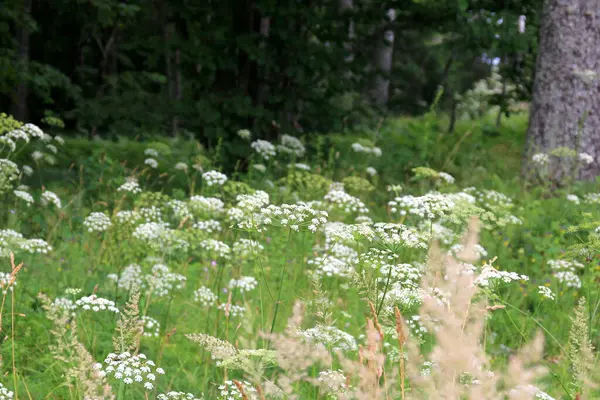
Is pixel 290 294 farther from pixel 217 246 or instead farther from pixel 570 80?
pixel 570 80

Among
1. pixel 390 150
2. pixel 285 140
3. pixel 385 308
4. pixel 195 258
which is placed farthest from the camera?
pixel 390 150

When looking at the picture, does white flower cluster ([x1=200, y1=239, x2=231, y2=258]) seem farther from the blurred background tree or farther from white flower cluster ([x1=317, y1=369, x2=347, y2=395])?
the blurred background tree

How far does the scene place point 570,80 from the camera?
7945 mm

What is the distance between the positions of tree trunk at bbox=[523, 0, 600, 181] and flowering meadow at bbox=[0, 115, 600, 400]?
0.60 meters

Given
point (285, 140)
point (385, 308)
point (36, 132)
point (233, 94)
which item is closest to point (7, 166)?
point (36, 132)

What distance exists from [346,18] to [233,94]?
1.89m

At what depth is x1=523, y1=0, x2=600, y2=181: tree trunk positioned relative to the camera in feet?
25.6

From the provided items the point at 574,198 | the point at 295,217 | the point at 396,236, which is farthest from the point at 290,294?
the point at 574,198

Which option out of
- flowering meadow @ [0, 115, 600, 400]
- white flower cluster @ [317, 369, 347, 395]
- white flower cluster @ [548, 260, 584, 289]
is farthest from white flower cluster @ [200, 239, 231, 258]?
white flower cluster @ [548, 260, 584, 289]

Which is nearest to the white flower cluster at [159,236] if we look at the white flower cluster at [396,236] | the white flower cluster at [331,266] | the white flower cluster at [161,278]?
the white flower cluster at [161,278]

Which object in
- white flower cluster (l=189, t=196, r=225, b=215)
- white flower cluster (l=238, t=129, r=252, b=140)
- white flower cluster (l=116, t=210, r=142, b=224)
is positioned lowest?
white flower cluster (l=238, t=129, r=252, b=140)

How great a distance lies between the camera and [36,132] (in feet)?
14.9

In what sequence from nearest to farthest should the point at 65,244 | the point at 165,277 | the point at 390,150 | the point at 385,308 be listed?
the point at 385,308 < the point at 165,277 < the point at 65,244 < the point at 390,150

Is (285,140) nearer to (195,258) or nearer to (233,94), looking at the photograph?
(233,94)
